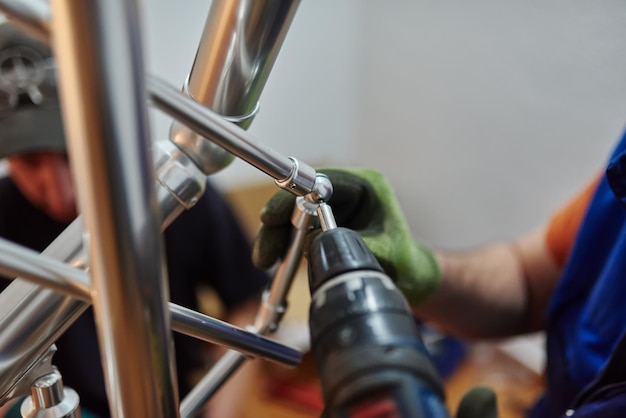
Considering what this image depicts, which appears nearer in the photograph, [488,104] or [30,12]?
[30,12]

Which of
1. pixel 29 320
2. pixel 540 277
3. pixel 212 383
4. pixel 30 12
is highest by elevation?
pixel 30 12

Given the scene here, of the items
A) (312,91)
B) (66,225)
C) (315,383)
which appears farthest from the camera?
Answer: (312,91)

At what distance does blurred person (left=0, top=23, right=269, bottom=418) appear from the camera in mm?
680

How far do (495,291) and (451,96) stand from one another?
0.78 metres

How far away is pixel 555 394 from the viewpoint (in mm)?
503

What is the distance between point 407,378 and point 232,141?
0.38ft

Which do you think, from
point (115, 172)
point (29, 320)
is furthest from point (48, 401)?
point (115, 172)

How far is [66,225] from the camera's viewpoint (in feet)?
2.60

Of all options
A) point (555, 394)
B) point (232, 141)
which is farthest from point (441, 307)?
point (232, 141)

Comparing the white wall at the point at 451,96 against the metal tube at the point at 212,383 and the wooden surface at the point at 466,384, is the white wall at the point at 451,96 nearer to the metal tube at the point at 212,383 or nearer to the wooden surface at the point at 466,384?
the wooden surface at the point at 466,384

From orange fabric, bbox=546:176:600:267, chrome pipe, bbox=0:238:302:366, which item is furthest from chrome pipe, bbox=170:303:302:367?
orange fabric, bbox=546:176:600:267

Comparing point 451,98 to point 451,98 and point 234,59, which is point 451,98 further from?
point 234,59

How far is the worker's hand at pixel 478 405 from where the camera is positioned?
25 cm

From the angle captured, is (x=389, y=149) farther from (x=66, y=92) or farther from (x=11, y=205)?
(x=66, y=92)
